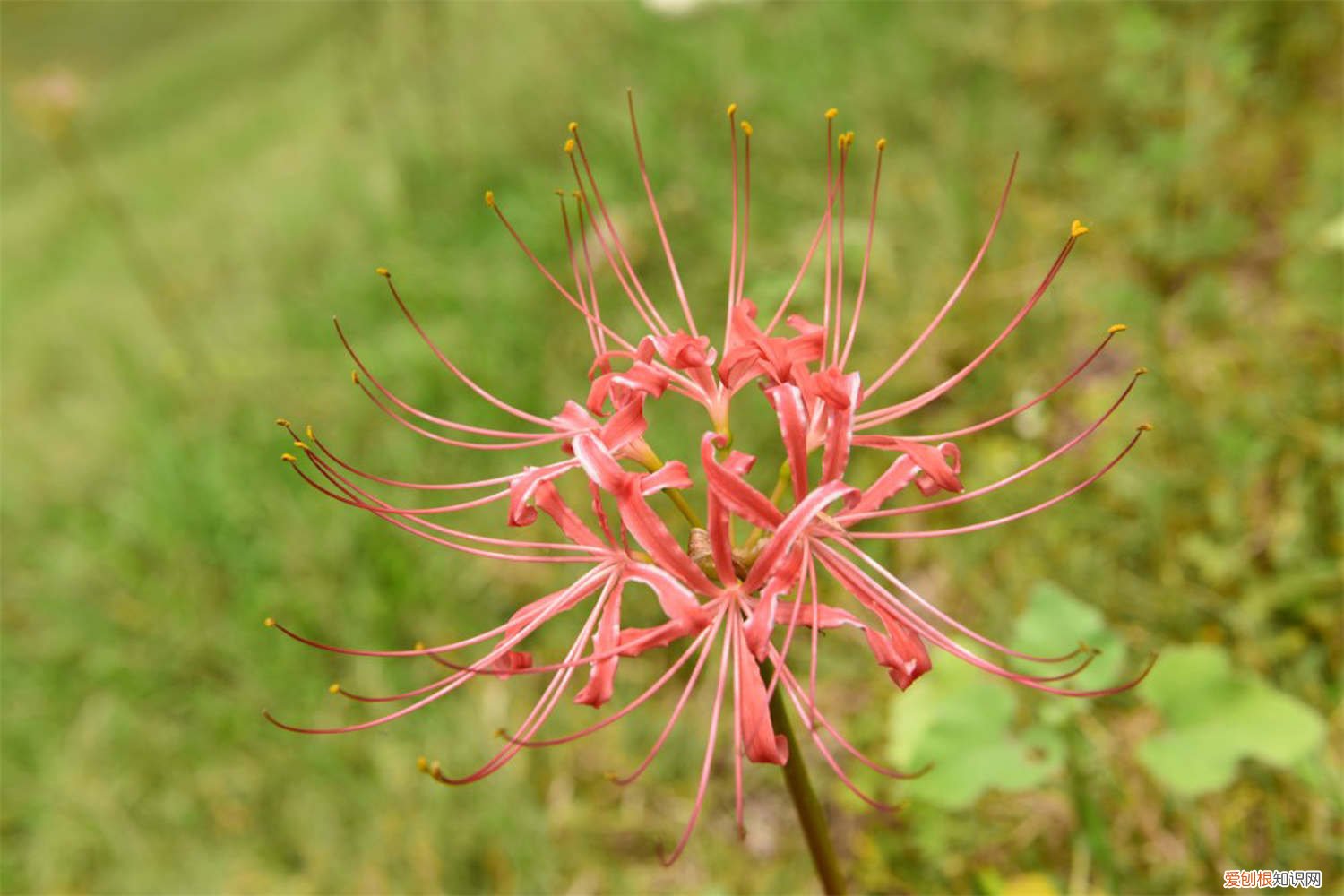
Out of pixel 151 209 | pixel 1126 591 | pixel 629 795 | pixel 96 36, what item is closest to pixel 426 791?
pixel 629 795

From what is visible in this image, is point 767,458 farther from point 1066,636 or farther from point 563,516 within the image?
point 563,516

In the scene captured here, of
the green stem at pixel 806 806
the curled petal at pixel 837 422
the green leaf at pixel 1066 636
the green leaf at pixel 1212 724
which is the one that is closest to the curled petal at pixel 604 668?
the green stem at pixel 806 806

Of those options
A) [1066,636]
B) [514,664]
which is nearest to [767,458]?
[1066,636]

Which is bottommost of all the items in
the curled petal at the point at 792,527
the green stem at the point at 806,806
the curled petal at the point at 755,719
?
the green stem at the point at 806,806

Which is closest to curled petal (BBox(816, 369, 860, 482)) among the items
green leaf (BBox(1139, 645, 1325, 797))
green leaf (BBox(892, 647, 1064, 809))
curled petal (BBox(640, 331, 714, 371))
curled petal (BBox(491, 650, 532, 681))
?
curled petal (BBox(640, 331, 714, 371))

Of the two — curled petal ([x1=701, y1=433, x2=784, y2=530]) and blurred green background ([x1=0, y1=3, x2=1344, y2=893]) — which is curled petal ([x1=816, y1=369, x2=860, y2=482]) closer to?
curled petal ([x1=701, y1=433, x2=784, y2=530])

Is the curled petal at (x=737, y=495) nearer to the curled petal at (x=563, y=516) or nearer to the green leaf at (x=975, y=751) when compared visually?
the curled petal at (x=563, y=516)
